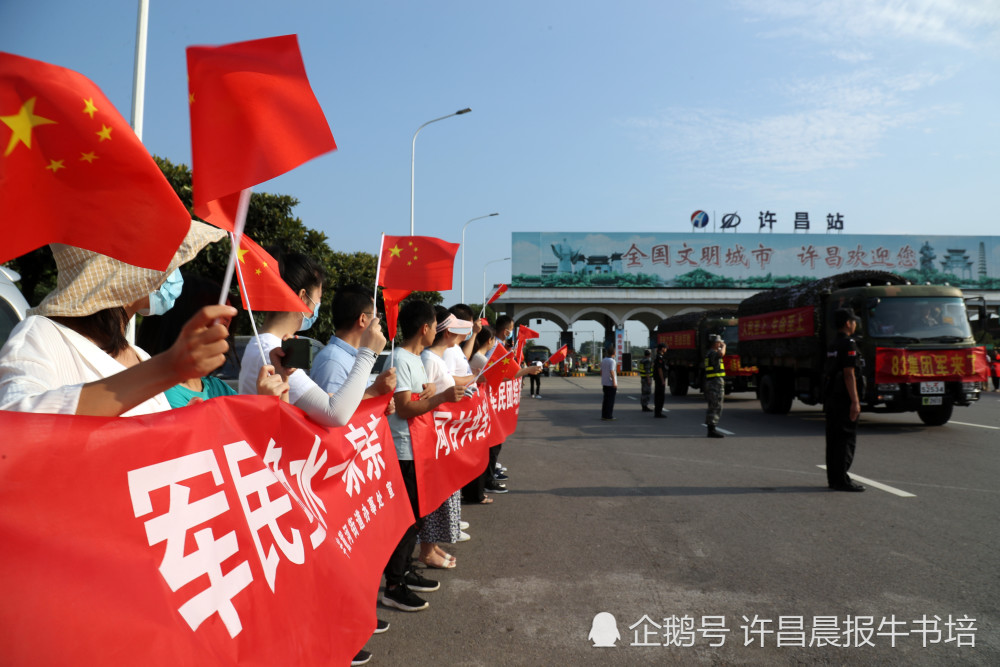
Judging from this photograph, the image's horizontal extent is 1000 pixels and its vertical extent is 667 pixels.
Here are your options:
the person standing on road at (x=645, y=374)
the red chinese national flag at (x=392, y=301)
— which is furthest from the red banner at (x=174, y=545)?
the person standing on road at (x=645, y=374)

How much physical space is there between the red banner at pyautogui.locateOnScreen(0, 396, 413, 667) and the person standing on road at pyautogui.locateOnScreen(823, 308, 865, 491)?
5.46m

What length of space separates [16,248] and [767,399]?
1509 centimetres

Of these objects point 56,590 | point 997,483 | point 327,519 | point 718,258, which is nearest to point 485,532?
point 327,519

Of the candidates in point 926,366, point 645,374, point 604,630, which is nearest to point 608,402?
point 645,374

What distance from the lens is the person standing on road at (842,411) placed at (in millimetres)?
6500

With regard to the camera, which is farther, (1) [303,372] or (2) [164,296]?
(1) [303,372]

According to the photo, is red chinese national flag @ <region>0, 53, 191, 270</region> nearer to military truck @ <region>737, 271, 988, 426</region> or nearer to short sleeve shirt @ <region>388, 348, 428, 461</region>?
short sleeve shirt @ <region>388, 348, 428, 461</region>

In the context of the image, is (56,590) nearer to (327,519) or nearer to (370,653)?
(327,519)

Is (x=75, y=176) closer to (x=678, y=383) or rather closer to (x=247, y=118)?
(x=247, y=118)

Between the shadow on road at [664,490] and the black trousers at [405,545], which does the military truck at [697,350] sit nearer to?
the shadow on road at [664,490]

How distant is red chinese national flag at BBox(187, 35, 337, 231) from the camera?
1.73m

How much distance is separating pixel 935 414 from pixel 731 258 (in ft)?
119

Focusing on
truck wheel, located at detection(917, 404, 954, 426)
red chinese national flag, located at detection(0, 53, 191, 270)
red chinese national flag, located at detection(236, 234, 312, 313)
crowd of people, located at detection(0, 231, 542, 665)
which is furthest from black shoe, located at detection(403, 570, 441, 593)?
truck wheel, located at detection(917, 404, 954, 426)

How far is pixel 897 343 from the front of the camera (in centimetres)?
1095
